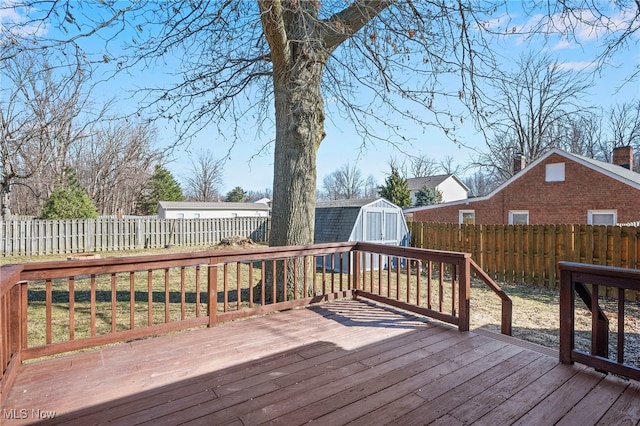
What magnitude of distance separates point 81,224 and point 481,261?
13.5 m

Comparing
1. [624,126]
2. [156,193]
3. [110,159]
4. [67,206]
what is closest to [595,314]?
[67,206]

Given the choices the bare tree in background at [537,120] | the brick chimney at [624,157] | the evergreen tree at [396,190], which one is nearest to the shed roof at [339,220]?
the bare tree in background at [537,120]

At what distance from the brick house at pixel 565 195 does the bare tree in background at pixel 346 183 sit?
2825cm

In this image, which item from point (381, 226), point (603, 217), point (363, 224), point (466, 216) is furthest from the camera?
point (466, 216)

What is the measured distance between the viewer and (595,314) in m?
2.56

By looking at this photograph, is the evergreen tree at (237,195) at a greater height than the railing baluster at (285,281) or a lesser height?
greater

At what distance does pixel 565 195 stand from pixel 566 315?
11.7m

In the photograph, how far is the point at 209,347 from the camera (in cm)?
311

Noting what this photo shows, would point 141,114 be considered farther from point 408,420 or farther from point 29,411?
point 408,420

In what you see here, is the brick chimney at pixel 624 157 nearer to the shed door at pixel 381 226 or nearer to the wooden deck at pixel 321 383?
the shed door at pixel 381 226

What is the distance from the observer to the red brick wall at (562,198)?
1083cm

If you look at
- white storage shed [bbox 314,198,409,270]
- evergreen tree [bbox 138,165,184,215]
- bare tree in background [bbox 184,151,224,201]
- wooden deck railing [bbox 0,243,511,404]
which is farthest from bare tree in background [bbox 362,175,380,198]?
wooden deck railing [bbox 0,243,511,404]

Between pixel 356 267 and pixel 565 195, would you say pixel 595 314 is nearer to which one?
pixel 356 267

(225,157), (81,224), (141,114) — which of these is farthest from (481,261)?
(81,224)
